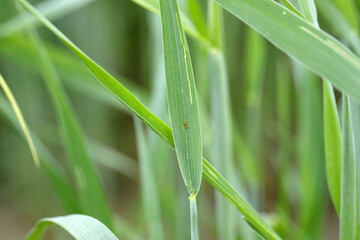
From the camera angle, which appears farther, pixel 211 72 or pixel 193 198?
pixel 211 72

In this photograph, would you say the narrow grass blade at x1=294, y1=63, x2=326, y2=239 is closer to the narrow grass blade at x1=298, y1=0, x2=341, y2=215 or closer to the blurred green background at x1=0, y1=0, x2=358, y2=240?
the blurred green background at x1=0, y1=0, x2=358, y2=240

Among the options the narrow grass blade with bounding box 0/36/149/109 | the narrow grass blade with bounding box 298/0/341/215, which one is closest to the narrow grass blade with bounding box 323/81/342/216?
the narrow grass blade with bounding box 298/0/341/215

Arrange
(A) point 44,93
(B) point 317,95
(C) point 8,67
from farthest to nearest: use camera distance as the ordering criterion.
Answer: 1. (A) point 44,93
2. (C) point 8,67
3. (B) point 317,95

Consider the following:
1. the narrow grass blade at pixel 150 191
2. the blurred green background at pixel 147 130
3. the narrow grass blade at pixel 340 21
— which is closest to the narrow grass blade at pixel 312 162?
the blurred green background at pixel 147 130

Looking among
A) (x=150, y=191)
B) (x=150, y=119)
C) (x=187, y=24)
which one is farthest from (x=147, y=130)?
(x=150, y=119)

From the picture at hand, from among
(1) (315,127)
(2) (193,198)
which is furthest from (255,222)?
(1) (315,127)

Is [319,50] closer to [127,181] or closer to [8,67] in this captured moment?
[8,67]
